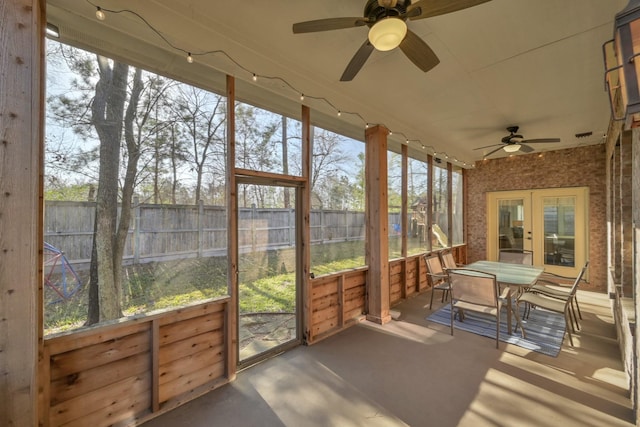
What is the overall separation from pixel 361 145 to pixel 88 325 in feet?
11.5

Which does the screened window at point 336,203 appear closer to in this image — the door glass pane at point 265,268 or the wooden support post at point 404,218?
the door glass pane at point 265,268

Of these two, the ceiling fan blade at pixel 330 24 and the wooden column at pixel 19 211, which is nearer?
the wooden column at pixel 19 211

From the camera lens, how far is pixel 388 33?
1675 mm

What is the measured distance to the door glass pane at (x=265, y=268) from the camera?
2689mm

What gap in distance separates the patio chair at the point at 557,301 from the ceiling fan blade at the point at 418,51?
9.67 feet

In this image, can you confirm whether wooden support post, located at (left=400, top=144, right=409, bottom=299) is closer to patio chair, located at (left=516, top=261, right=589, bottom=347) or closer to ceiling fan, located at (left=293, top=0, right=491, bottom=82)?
patio chair, located at (left=516, top=261, right=589, bottom=347)

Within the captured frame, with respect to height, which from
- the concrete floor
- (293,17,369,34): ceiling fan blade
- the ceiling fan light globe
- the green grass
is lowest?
the concrete floor

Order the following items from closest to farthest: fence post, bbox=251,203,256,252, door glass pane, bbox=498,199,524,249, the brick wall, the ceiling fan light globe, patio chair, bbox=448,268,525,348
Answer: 1. the ceiling fan light globe
2. fence post, bbox=251,203,256,252
3. patio chair, bbox=448,268,525,348
4. the brick wall
5. door glass pane, bbox=498,199,524,249

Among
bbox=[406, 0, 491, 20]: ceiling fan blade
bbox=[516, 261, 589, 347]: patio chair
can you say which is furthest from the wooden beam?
bbox=[516, 261, 589, 347]: patio chair

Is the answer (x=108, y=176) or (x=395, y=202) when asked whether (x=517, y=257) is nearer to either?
(x=395, y=202)

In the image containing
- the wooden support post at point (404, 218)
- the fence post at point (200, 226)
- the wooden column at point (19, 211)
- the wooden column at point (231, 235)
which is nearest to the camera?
the wooden column at point (19, 211)

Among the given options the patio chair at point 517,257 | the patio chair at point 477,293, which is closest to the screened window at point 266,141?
the patio chair at point 477,293

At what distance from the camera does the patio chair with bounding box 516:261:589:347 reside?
10.0 feet

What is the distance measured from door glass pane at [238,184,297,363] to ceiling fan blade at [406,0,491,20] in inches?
75.9
